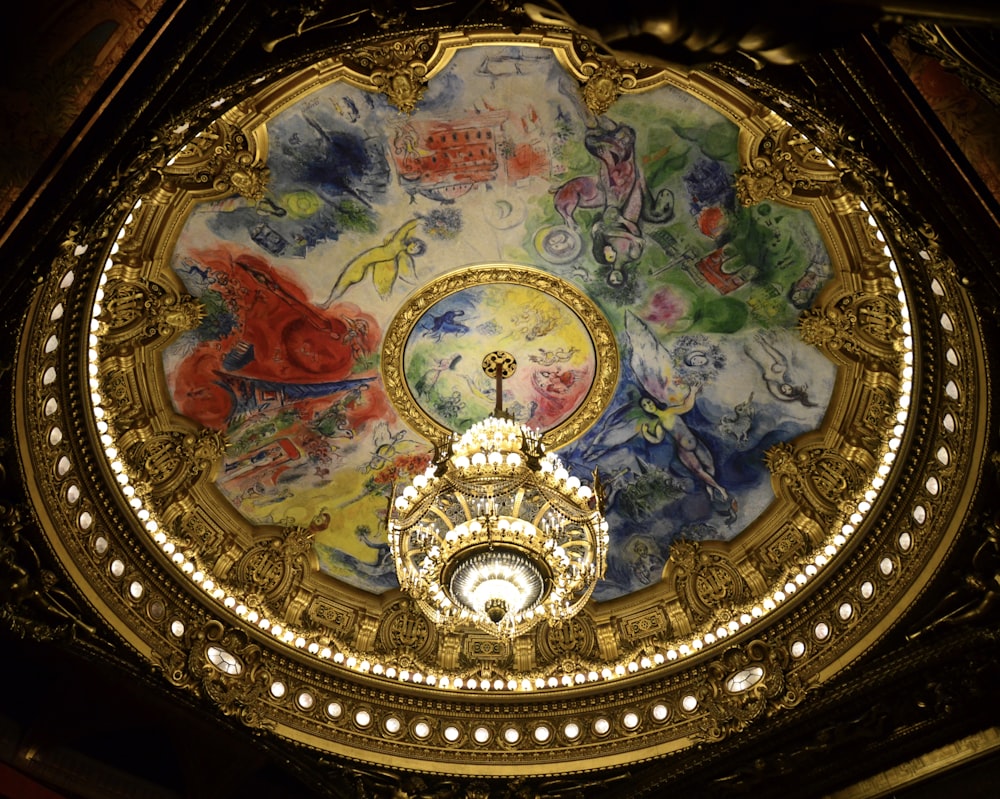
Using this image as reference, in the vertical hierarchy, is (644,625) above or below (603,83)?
below

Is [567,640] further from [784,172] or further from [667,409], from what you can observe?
[784,172]

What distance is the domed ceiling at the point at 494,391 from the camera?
11.6 m

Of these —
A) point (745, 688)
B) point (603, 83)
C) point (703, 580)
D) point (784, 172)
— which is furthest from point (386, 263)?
point (745, 688)

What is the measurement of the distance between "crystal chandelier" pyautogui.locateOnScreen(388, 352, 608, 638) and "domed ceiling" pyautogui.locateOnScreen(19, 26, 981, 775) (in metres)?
2.64

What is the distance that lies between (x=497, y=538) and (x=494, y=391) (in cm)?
447

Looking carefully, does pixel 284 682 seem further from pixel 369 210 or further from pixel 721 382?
pixel 721 382

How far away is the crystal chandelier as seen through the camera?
10836mm

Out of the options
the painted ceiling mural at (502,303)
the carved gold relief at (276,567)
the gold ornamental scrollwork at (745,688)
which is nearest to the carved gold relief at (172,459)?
the painted ceiling mural at (502,303)

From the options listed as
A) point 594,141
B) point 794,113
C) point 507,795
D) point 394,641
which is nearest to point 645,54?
point 794,113

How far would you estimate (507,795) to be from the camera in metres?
12.9

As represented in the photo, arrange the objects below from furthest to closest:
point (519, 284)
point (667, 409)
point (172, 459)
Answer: point (667, 409) → point (519, 284) → point (172, 459)

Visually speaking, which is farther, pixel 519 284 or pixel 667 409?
pixel 667 409

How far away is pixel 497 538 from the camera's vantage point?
10852 millimetres

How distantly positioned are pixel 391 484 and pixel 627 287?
4.91 m
